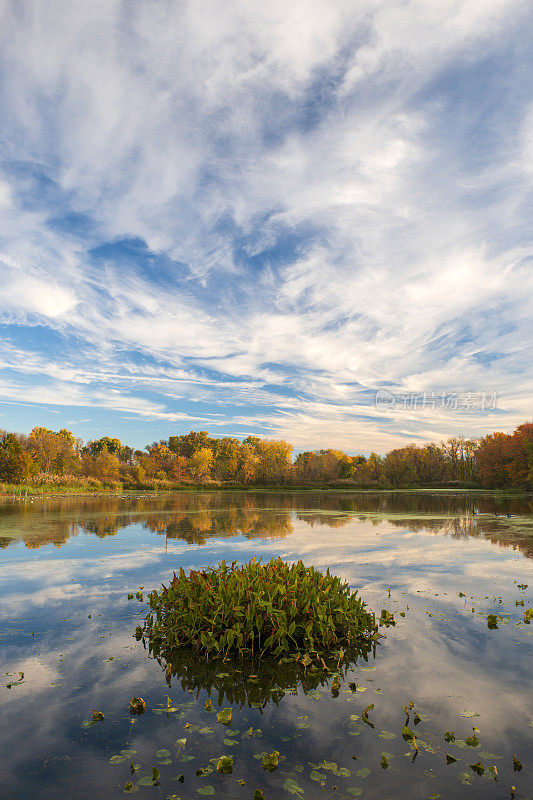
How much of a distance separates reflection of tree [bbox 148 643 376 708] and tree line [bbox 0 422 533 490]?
197 ft

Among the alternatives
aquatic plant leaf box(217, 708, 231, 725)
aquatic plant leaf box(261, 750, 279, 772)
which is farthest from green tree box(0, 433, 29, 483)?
aquatic plant leaf box(261, 750, 279, 772)

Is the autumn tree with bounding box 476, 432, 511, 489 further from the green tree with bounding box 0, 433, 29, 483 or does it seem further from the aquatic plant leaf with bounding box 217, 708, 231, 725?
the aquatic plant leaf with bounding box 217, 708, 231, 725

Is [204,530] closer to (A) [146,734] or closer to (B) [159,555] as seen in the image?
(B) [159,555]

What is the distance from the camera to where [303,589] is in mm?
6840

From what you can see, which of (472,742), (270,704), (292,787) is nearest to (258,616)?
(270,704)

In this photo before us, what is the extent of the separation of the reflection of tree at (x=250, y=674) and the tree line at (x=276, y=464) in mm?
60115

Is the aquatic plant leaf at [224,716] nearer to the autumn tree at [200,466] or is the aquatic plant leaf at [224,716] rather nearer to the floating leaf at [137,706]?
the floating leaf at [137,706]

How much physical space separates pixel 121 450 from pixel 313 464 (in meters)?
63.6

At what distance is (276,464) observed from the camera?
9350 centimetres

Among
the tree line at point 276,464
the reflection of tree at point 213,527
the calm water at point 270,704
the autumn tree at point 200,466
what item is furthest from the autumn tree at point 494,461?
the calm water at point 270,704

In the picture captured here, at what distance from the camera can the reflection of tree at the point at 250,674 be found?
5.07m

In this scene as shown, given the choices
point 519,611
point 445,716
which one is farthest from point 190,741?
point 519,611

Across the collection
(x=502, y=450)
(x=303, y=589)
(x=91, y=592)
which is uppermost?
(x=502, y=450)

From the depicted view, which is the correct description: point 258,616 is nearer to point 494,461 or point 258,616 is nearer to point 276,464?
point 494,461
